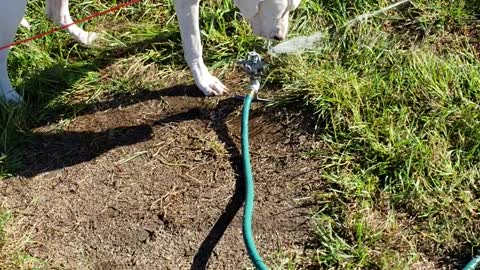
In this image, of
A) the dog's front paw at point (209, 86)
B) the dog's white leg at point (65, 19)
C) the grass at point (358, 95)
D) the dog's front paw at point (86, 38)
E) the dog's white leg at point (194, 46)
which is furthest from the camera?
the dog's front paw at point (86, 38)

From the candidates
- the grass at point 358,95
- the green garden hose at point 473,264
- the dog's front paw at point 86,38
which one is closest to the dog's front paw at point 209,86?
the grass at point 358,95

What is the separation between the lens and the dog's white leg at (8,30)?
128 inches

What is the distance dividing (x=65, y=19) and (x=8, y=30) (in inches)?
19.7

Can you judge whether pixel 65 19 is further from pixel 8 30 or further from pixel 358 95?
pixel 358 95

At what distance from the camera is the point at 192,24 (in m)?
3.32

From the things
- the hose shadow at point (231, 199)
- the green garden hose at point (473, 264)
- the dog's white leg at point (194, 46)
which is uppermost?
the dog's white leg at point (194, 46)

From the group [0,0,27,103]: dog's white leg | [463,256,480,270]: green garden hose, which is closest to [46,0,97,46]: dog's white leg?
[0,0,27,103]: dog's white leg

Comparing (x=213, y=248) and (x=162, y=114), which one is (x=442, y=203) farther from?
(x=162, y=114)

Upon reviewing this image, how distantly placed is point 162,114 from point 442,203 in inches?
52.9

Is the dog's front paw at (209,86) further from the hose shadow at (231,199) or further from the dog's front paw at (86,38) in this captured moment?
the dog's front paw at (86,38)

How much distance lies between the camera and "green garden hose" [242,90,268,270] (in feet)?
8.73

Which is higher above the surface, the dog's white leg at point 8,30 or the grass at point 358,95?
the dog's white leg at point 8,30

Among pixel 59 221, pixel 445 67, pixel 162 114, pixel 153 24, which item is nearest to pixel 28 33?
pixel 153 24

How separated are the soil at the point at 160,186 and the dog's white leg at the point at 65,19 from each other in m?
0.48
